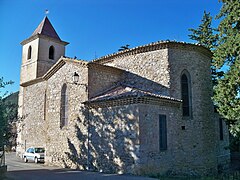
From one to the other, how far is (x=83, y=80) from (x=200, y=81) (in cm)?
760

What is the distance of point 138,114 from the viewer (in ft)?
39.2

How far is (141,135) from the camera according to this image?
11812 mm

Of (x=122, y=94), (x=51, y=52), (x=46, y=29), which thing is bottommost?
(x=122, y=94)

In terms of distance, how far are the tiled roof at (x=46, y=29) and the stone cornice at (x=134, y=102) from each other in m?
14.3

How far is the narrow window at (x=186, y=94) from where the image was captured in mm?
15164

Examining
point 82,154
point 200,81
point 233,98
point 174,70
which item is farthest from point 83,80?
point 233,98

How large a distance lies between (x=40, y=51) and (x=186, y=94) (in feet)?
52.2

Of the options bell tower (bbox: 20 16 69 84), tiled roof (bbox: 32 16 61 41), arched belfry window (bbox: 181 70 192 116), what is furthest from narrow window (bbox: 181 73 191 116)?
tiled roof (bbox: 32 16 61 41)

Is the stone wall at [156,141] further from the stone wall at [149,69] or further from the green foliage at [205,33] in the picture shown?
the green foliage at [205,33]

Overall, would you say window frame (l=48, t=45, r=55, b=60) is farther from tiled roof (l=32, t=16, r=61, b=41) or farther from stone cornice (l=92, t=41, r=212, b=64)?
stone cornice (l=92, t=41, r=212, b=64)

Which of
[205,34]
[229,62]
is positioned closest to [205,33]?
[205,34]

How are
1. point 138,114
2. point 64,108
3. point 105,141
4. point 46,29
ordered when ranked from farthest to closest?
point 46,29
point 64,108
point 105,141
point 138,114

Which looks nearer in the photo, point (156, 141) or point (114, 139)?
point (156, 141)

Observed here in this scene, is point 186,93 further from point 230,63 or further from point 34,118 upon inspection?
point 34,118
